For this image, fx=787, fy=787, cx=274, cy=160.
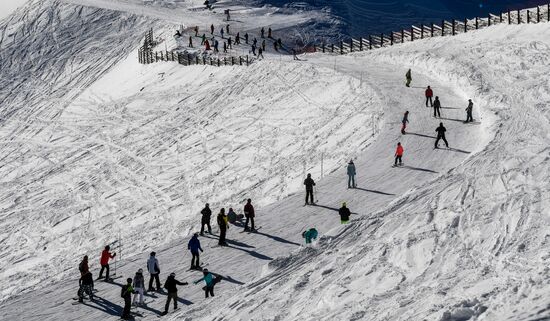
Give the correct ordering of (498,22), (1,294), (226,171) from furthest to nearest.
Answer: (498,22) < (226,171) < (1,294)

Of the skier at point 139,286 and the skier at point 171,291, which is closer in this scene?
the skier at point 171,291

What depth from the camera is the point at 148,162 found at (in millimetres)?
39562

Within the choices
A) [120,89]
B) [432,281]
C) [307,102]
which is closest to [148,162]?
[307,102]

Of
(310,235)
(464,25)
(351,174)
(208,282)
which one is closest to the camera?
(208,282)

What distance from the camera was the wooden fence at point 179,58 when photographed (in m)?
54.1

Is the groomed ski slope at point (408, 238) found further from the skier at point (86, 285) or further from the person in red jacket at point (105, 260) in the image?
the person in red jacket at point (105, 260)

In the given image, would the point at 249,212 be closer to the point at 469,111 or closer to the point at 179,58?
the point at 469,111

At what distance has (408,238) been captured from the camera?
2041 cm

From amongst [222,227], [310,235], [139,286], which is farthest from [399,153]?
[139,286]

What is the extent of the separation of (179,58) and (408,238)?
132 feet

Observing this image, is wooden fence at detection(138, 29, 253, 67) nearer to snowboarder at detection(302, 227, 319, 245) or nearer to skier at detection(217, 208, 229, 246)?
skier at detection(217, 208, 229, 246)

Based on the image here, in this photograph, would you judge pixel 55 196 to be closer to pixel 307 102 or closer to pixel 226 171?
pixel 226 171

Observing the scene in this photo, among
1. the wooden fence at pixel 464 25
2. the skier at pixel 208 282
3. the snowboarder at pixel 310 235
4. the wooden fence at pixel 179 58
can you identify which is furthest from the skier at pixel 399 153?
the wooden fence at pixel 179 58

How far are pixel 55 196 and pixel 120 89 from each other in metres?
21.4
